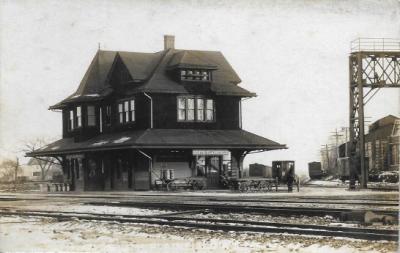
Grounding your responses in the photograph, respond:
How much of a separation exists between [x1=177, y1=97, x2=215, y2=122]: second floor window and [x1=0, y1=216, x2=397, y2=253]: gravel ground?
18.7 m

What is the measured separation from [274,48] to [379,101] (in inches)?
179

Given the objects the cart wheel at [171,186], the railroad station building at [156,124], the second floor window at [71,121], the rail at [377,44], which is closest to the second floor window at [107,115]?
the railroad station building at [156,124]

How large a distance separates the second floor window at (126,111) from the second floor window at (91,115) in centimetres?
190

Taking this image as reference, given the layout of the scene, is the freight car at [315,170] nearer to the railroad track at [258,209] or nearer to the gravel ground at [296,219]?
the railroad track at [258,209]

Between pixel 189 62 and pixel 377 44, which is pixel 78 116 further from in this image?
pixel 377 44

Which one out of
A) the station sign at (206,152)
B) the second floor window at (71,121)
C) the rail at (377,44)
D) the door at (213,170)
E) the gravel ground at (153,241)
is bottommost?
the gravel ground at (153,241)

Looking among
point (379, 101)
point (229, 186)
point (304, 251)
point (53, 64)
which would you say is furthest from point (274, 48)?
point (229, 186)

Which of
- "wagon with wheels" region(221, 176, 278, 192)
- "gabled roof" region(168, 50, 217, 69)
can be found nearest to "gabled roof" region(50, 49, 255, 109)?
"gabled roof" region(168, 50, 217, 69)

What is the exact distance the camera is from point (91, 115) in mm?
37062

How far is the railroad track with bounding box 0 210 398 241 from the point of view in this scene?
1346 cm

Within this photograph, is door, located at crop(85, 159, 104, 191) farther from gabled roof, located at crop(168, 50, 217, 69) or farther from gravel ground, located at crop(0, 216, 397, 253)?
gravel ground, located at crop(0, 216, 397, 253)

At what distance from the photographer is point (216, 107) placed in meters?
35.7

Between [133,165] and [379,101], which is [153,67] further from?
[379,101]

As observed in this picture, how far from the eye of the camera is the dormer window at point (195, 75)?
35.0 m
